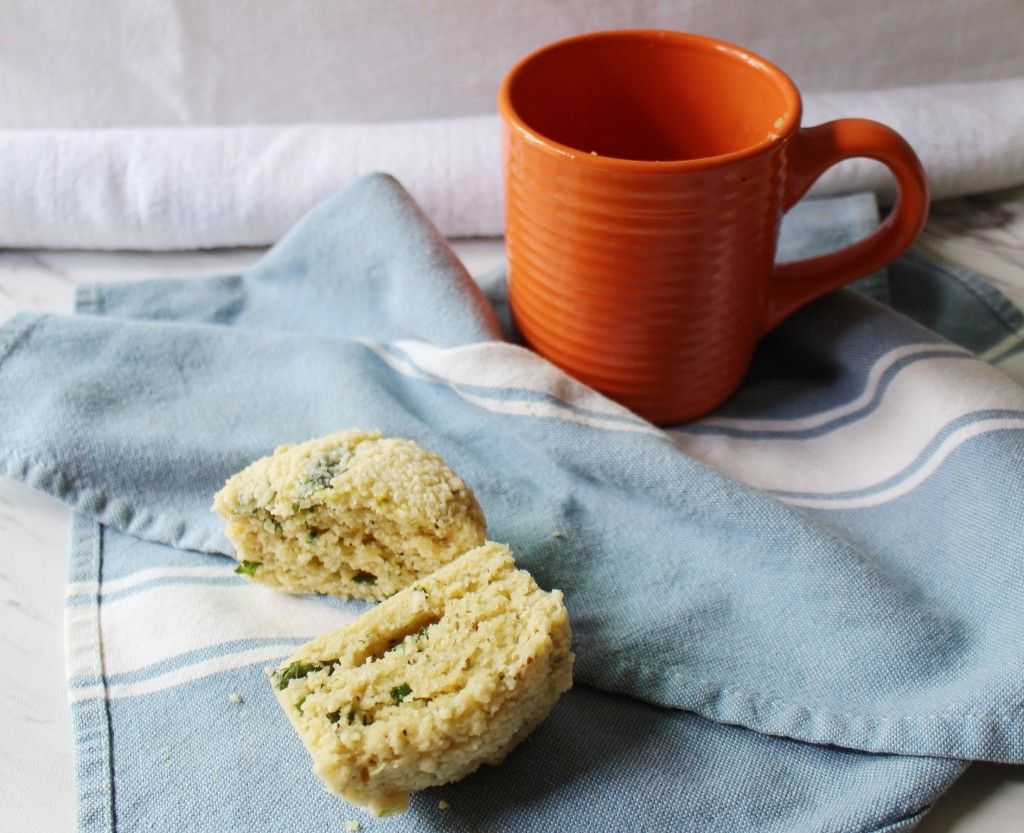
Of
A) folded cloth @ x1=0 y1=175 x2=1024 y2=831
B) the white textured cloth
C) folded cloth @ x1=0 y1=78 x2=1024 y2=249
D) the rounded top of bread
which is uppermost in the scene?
the white textured cloth

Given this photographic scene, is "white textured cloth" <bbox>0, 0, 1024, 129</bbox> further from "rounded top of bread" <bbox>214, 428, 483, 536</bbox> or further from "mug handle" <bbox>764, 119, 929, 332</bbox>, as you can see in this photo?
"rounded top of bread" <bbox>214, 428, 483, 536</bbox>

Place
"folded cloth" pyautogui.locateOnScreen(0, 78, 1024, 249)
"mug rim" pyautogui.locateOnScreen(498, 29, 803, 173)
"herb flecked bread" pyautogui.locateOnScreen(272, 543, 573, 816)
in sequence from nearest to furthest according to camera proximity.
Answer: "herb flecked bread" pyautogui.locateOnScreen(272, 543, 573, 816) → "mug rim" pyautogui.locateOnScreen(498, 29, 803, 173) → "folded cloth" pyautogui.locateOnScreen(0, 78, 1024, 249)

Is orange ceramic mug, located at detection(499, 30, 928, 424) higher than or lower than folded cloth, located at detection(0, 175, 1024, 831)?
higher

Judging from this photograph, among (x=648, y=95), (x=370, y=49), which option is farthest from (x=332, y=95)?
(x=648, y=95)

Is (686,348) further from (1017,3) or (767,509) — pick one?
(1017,3)

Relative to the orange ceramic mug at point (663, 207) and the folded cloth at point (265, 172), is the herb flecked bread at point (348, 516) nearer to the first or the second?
the orange ceramic mug at point (663, 207)

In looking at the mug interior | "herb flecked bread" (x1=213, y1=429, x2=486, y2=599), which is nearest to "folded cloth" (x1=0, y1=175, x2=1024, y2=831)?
"herb flecked bread" (x1=213, y1=429, x2=486, y2=599)

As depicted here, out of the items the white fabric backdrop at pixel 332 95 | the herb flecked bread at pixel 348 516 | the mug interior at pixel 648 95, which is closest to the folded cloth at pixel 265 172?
the white fabric backdrop at pixel 332 95
